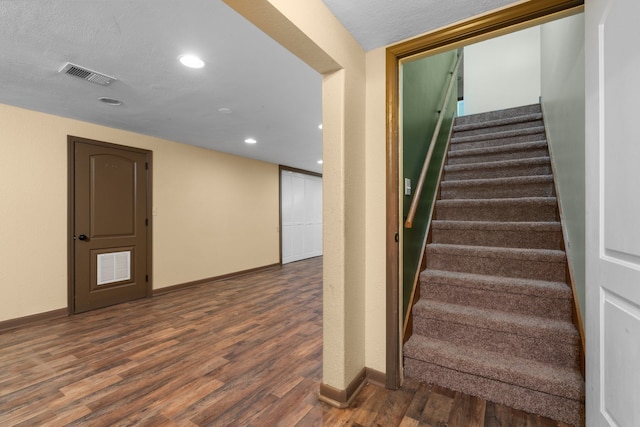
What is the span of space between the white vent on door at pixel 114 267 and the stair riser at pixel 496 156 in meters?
4.42

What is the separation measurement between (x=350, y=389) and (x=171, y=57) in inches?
101

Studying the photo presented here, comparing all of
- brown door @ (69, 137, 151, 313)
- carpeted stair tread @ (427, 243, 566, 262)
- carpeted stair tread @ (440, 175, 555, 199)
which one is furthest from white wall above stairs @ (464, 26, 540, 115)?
brown door @ (69, 137, 151, 313)

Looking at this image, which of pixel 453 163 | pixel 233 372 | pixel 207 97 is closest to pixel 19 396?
pixel 233 372

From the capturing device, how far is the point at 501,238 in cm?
245

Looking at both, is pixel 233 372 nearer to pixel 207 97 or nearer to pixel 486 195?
pixel 207 97

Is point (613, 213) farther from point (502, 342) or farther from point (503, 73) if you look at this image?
point (503, 73)

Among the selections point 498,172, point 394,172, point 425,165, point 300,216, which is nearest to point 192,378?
point 394,172

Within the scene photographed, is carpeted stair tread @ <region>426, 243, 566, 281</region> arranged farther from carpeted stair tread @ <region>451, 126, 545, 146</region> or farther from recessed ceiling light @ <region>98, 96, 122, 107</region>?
recessed ceiling light @ <region>98, 96, 122, 107</region>

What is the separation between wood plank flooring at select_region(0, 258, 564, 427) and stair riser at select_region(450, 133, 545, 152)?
8.97ft

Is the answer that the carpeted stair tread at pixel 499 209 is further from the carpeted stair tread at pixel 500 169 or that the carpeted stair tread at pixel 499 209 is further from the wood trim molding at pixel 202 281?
the wood trim molding at pixel 202 281

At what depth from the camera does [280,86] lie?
264 cm

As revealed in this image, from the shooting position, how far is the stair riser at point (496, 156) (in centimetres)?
311

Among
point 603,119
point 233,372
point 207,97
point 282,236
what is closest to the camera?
point 603,119

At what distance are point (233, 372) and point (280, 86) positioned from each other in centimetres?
237
